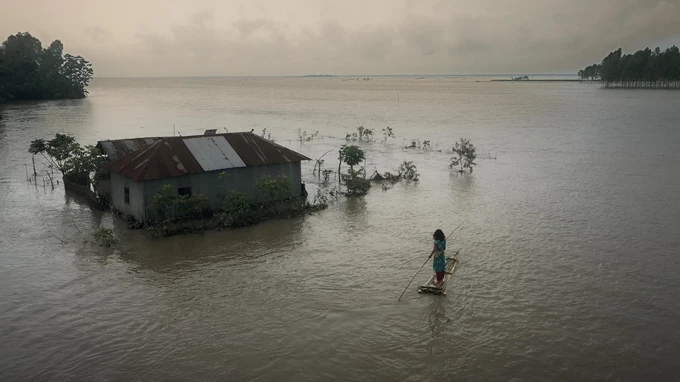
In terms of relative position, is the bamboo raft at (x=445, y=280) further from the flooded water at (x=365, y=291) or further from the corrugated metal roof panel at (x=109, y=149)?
the corrugated metal roof panel at (x=109, y=149)

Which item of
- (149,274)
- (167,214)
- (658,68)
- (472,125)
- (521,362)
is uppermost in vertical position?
(658,68)

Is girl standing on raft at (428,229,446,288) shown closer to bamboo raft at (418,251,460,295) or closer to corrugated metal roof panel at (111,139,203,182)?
bamboo raft at (418,251,460,295)

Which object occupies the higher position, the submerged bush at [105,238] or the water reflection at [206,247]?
the submerged bush at [105,238]

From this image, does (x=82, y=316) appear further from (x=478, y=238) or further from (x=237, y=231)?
(x=478, y=238)

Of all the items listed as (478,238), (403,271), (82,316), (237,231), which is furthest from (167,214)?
(478,238)

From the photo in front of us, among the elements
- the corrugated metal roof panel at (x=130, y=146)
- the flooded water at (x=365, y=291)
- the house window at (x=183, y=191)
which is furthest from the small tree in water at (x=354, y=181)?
the corrugated metal roof panel at (x=130, y=146)

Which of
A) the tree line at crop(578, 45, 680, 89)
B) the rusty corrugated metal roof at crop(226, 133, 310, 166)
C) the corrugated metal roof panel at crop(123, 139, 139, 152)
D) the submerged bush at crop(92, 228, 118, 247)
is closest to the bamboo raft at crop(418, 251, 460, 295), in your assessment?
the rusty corrugated metal roof at crop(226, 133, 310, 166)

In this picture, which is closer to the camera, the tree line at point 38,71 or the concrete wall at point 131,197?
the concrete wall at point 131,197
